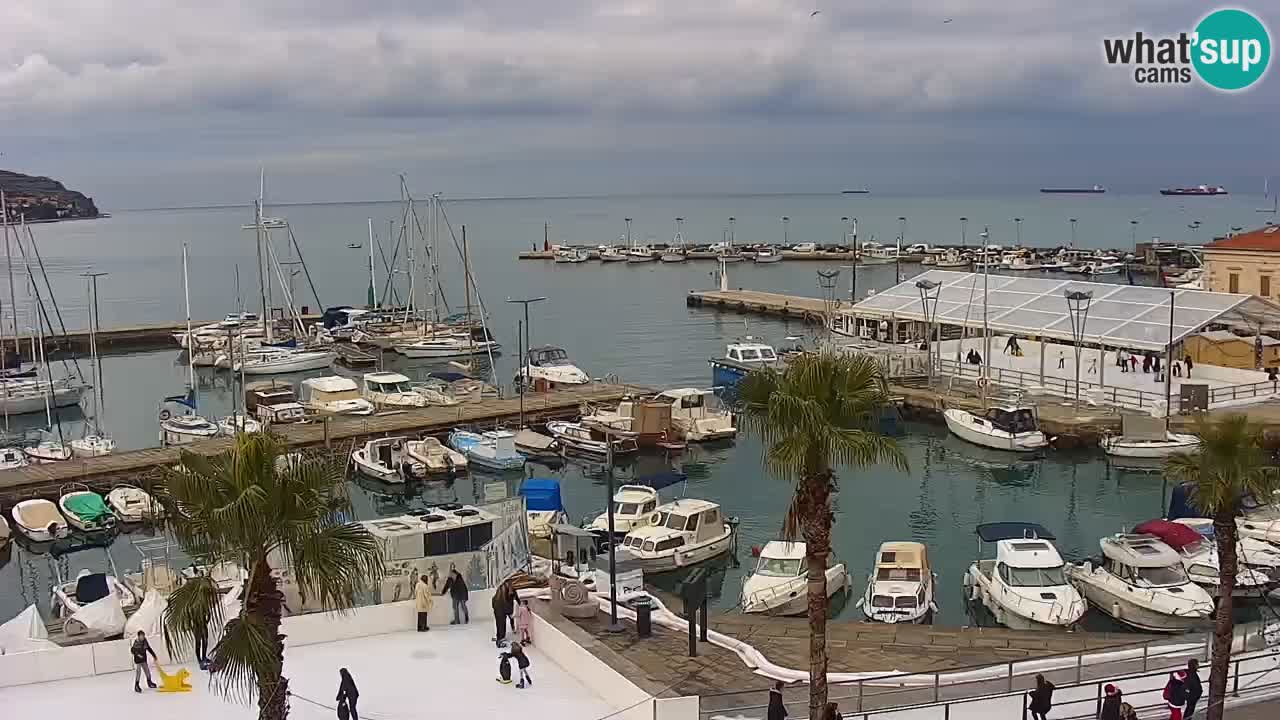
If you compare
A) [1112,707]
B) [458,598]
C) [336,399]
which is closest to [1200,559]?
[1112,707]

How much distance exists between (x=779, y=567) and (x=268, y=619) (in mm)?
19333

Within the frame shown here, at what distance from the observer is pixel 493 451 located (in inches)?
1916

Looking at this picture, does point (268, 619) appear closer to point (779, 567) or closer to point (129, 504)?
point (779, 567)

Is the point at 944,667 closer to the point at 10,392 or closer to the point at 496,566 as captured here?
the point at 496,566

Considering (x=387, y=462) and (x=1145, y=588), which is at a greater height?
(x=1145, y=588)

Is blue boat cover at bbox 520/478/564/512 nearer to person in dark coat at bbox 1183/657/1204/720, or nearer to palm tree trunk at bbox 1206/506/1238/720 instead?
person in dark coat at bbox 1183/657/1204/720

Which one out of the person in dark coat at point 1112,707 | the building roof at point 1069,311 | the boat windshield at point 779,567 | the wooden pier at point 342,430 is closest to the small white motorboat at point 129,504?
the wooden pier at point 342,430

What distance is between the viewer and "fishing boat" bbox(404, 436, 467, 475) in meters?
47.2

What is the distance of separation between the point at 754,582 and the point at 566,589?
857 centimetres

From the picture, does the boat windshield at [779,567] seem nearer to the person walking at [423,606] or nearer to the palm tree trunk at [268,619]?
the person walking at [423,606]

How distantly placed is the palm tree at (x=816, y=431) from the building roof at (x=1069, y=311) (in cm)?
3840

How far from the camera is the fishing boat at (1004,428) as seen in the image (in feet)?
156

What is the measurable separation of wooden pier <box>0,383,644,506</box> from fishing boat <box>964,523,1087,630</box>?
23673mm

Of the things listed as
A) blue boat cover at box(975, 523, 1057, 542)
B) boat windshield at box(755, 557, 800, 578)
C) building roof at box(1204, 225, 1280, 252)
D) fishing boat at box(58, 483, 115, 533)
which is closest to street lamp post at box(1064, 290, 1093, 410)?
building roof at box(1204, 225, 1280, 252)
